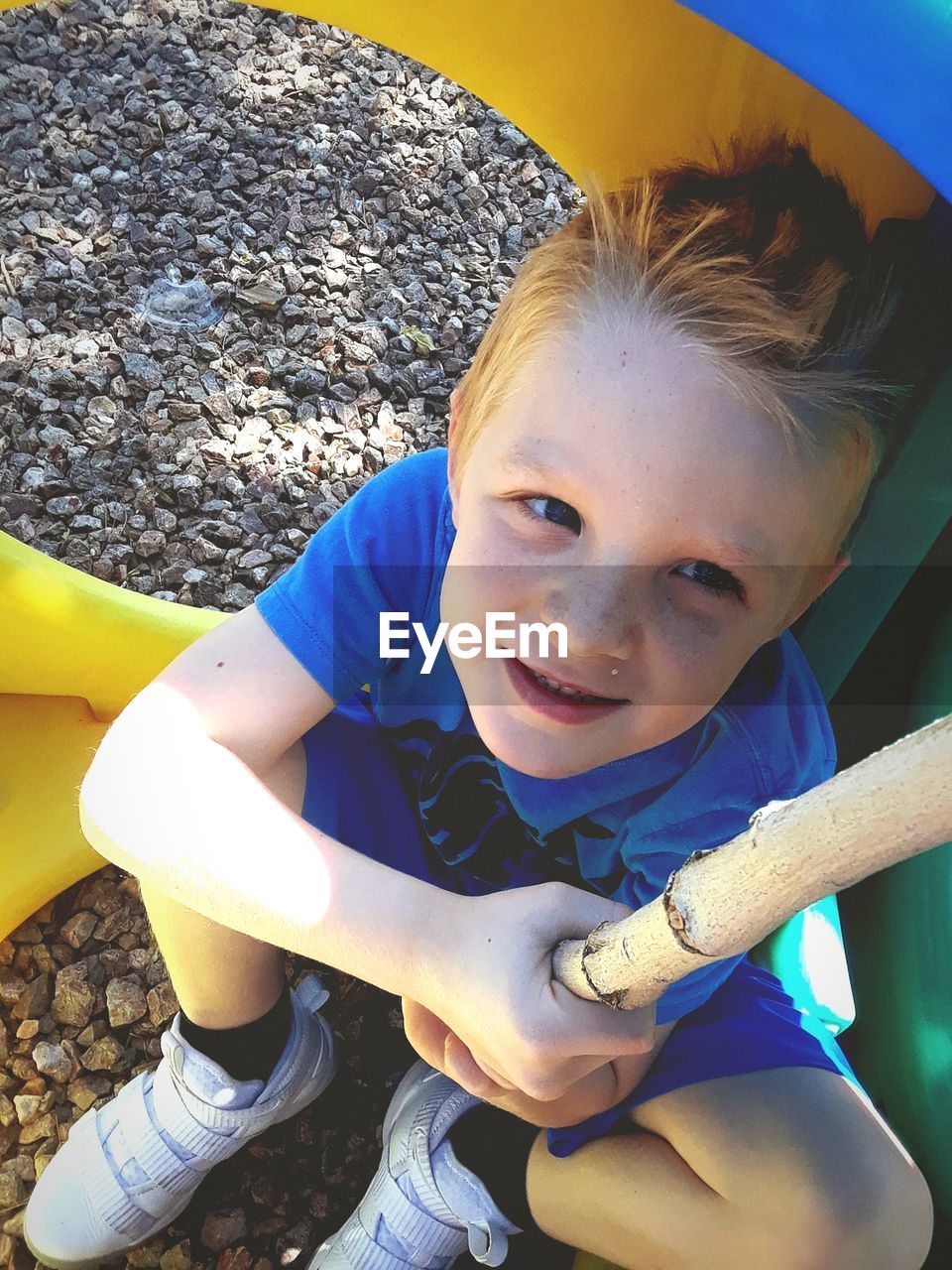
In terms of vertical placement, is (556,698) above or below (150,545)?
above

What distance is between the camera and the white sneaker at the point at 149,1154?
1.06 metres

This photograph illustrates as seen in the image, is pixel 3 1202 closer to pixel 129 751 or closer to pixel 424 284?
pixel 129 751

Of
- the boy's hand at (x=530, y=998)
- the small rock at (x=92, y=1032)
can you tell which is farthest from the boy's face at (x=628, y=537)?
the small rock at (x=92, y=1032)

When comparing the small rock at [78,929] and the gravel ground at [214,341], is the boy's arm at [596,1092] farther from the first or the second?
the small rock at [78,929]

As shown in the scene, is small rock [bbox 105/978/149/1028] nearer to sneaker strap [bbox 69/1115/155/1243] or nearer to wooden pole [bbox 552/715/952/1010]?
sneaker strap [bbox 69/1115/155/1243]

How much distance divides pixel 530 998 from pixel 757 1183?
343 mm

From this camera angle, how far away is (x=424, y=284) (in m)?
1.87

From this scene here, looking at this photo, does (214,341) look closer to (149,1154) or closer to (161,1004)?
(161,1004)

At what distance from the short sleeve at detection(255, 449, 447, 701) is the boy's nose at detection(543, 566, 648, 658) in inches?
8.7

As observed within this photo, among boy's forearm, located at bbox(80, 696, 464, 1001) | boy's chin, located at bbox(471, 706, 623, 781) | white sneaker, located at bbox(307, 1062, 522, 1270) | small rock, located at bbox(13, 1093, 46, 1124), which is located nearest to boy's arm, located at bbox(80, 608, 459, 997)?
boy's forearm, located at bbox(80, 696, 464, 1001)

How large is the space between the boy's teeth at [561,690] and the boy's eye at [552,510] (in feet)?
0.33

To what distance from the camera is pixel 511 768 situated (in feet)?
3.02

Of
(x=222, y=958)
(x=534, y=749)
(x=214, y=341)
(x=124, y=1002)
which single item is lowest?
(x=124, y=1002)

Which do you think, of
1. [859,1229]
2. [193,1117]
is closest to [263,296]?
[193,1117]
